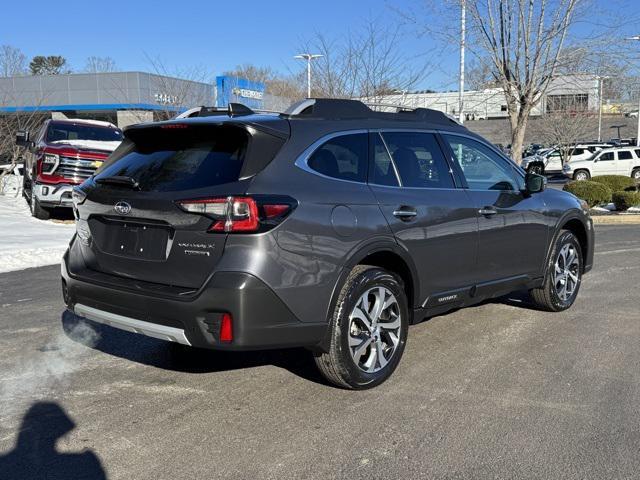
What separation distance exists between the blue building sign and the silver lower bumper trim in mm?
20315

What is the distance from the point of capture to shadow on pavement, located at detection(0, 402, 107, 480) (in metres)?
3.17

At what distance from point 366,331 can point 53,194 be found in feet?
32.1

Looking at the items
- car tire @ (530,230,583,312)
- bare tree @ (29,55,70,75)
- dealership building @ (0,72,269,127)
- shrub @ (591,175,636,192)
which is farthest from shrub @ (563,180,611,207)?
bare tree @ (29,55,70,75)

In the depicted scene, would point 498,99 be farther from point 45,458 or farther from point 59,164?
point 45,458

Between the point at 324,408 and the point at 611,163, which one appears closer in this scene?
the point at 324,408

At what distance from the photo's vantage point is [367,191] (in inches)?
167

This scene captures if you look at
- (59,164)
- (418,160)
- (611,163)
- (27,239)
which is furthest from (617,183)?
(418,160)

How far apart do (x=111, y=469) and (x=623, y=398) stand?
10.2ft

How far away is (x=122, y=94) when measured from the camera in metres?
33.2

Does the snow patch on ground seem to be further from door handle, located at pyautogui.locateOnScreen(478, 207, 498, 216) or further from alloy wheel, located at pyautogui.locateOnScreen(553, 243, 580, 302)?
alloy wheel, located at pyautogui.locateOnScreen(553, 243, 580, 302)

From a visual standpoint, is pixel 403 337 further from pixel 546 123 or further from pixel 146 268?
pixel 546 123

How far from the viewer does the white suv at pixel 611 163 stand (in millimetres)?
32406

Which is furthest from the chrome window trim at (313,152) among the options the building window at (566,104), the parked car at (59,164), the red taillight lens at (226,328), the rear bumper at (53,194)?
the building window at (566,104)

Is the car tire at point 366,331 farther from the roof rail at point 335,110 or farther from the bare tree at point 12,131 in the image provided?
the bare tree at point 12,131
